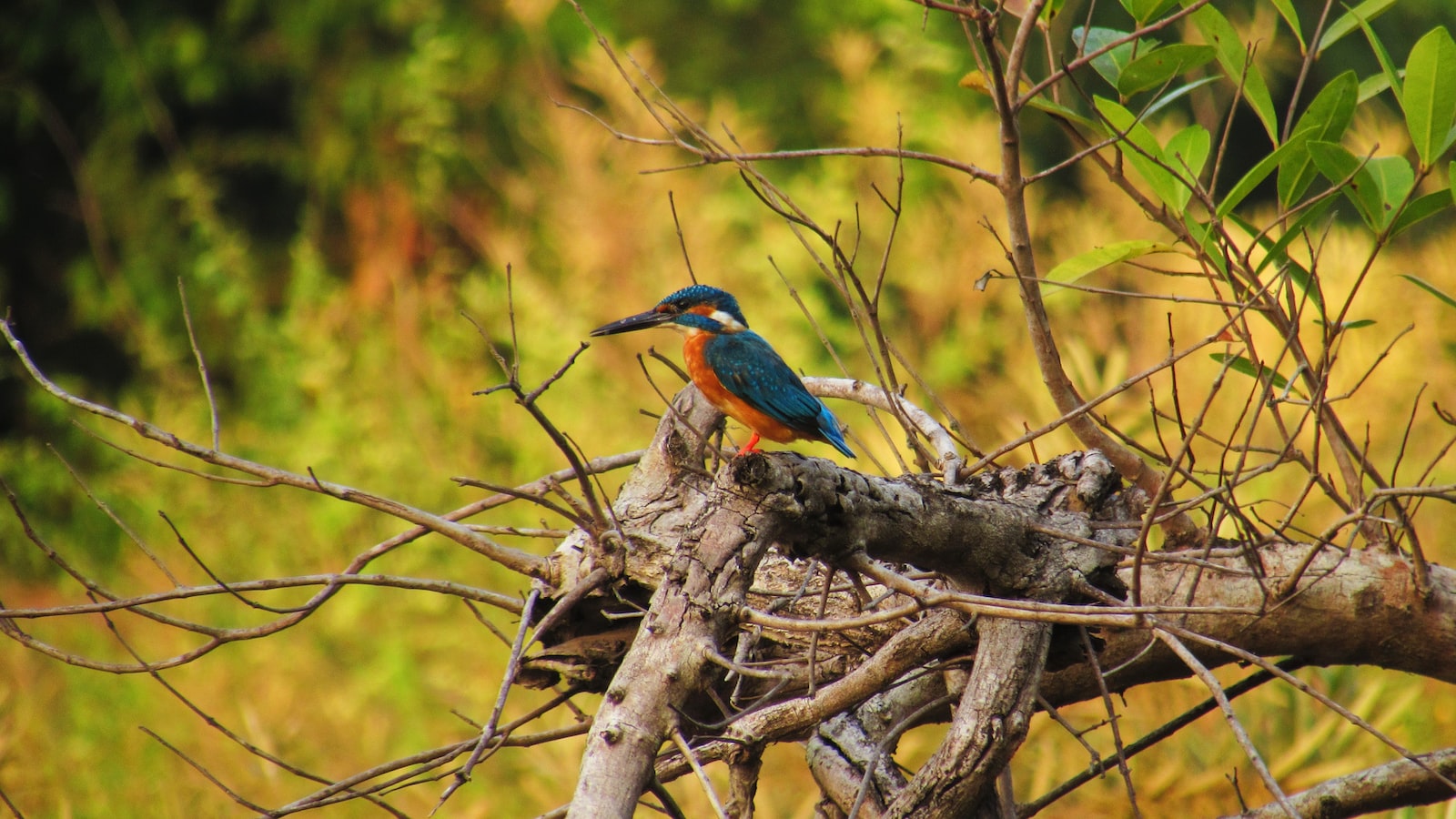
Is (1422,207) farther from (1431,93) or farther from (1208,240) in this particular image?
(1208,240)

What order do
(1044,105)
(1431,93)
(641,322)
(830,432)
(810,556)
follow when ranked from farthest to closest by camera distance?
1. (641,322)
2. (830,432)
3. (1044,105)
4. (1431,93)
5. (810,556)

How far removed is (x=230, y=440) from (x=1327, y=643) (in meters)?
5.93

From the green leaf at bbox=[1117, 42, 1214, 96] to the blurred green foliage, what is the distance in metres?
1.52

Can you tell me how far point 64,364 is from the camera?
771cm

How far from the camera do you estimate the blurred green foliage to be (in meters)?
4.41

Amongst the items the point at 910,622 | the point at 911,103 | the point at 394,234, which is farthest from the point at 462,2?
the point at 910,622

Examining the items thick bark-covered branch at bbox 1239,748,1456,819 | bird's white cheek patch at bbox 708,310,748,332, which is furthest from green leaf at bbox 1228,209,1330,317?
bird's white cheek patch at bbox 708,310,748,332

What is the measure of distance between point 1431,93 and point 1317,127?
0.47 ft

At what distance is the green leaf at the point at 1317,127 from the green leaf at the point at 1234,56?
4 centimetres

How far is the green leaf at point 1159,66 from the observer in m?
1.57

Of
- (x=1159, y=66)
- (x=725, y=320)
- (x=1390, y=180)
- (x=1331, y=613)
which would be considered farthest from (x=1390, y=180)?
(x=725, y=320)

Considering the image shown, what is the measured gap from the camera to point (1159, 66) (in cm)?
161

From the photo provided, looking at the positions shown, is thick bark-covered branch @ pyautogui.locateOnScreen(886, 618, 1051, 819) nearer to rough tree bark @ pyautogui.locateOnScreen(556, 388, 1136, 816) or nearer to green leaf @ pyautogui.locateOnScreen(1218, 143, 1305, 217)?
rough tree bark @ pyautogui.locateOnScreen(556, 388, 1136, 816)

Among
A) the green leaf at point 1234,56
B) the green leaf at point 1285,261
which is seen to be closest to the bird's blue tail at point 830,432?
the green leaf at point 1285,261
